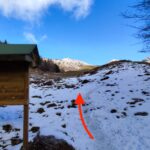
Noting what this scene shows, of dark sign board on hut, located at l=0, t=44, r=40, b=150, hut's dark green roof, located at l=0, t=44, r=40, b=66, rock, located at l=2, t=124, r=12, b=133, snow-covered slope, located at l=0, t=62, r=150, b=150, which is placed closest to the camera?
hut's dark green roof, located at l=0, t=44, r=40, b=66

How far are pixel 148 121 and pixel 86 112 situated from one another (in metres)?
4.63

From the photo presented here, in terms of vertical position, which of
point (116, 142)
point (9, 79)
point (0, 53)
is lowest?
point (116, 142)

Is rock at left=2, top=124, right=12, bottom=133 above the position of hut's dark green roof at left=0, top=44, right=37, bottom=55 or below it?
below

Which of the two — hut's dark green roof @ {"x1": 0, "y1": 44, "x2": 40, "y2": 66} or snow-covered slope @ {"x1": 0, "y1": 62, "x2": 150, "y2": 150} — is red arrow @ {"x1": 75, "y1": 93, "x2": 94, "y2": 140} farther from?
hut's dark green roof @ {"x1": 0, "y1": 44, "x2": 40, "y2": 66}

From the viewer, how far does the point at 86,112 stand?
67.2 ft

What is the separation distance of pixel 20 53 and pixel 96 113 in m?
9.75

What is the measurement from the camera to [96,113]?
19797mm

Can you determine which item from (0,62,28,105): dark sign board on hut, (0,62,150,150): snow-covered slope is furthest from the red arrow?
(0,62,28,105): dark sign board on hut

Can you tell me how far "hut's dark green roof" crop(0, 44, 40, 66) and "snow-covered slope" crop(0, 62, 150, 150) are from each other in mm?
2827

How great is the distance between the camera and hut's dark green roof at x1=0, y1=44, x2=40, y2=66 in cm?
1098

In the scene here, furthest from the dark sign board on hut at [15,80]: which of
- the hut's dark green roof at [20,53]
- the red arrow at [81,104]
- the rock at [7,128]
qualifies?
the red arrow at [81,104]

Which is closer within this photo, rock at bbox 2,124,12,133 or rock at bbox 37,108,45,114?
rock at bbox 2,124,12,133

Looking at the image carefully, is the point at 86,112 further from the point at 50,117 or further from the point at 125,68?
the point at 125,68

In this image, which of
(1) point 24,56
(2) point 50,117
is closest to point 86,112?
(2) point 50,117
